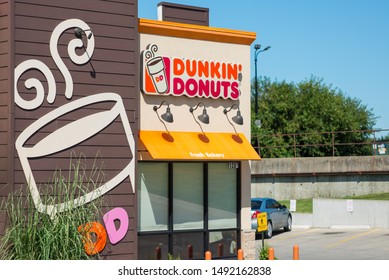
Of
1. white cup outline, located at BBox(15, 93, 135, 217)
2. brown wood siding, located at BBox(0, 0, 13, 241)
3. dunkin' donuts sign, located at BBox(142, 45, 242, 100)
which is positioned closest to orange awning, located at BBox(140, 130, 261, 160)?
dunkin' donuts sign, located at BBox(142, 45, 242, 100)

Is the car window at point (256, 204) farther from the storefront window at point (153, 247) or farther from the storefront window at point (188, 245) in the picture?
the storefront window at point (153, 247)

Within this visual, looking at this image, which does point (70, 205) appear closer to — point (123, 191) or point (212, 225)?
point (123, 191)

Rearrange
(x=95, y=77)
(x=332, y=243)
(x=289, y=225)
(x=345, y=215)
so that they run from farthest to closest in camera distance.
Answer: (x=345, y=215), (x=289, y=225), (x=332, y=243), (x=95, y=77)

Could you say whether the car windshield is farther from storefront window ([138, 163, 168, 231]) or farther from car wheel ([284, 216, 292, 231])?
storefront window ([138, 163, 168, 231])

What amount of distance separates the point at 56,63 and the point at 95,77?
98 cm

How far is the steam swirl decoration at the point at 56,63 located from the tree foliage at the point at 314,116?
4080cm

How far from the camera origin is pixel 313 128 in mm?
61000

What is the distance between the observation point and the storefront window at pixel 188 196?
66.8 feet

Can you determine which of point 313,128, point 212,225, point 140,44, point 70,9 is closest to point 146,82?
point 140,44

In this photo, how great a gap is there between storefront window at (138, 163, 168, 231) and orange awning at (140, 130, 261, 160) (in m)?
0.72

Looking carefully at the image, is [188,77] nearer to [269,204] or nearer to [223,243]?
[223,243]

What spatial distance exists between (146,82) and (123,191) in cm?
314

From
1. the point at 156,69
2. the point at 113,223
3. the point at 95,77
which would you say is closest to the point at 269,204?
the point at 156,69

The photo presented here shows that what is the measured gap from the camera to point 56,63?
1734cm
